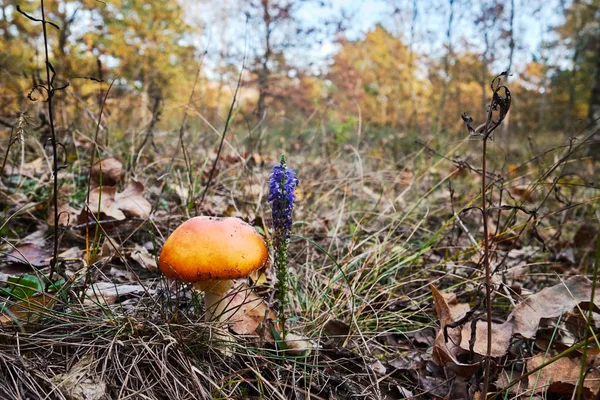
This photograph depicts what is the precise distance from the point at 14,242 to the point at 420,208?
2327 mm

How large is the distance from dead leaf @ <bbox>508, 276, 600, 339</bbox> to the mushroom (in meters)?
0.96

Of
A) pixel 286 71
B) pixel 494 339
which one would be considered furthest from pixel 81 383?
pixel 286 71

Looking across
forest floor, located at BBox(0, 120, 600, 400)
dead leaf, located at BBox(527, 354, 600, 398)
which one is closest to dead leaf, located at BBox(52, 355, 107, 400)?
forest floor, located at BBox(0, 120, 600, 400)

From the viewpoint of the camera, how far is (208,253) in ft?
3.81

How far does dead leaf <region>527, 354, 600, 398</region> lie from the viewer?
3.94 ft

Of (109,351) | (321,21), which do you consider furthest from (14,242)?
(321,21)

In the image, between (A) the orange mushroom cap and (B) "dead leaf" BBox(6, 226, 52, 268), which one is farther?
(B) "dead leaf" BBox(6, 226, 52, 268)

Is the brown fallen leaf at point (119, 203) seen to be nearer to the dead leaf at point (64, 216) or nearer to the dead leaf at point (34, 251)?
the dead leaf at point (64, 216)

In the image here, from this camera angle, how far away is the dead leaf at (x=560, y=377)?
3.94 ft

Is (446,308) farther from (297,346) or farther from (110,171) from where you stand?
(110,171)

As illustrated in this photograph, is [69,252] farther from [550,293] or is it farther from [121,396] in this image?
[550,293]

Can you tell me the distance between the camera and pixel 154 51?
12711mm

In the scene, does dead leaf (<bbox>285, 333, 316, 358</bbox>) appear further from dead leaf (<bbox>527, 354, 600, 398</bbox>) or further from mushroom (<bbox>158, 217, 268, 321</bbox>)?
A: dead leaf (<bbox>527, 354, 600, 398</bbox>)

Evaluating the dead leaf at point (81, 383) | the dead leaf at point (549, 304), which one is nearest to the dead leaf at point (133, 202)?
the dead leaf at point (81, 383)
